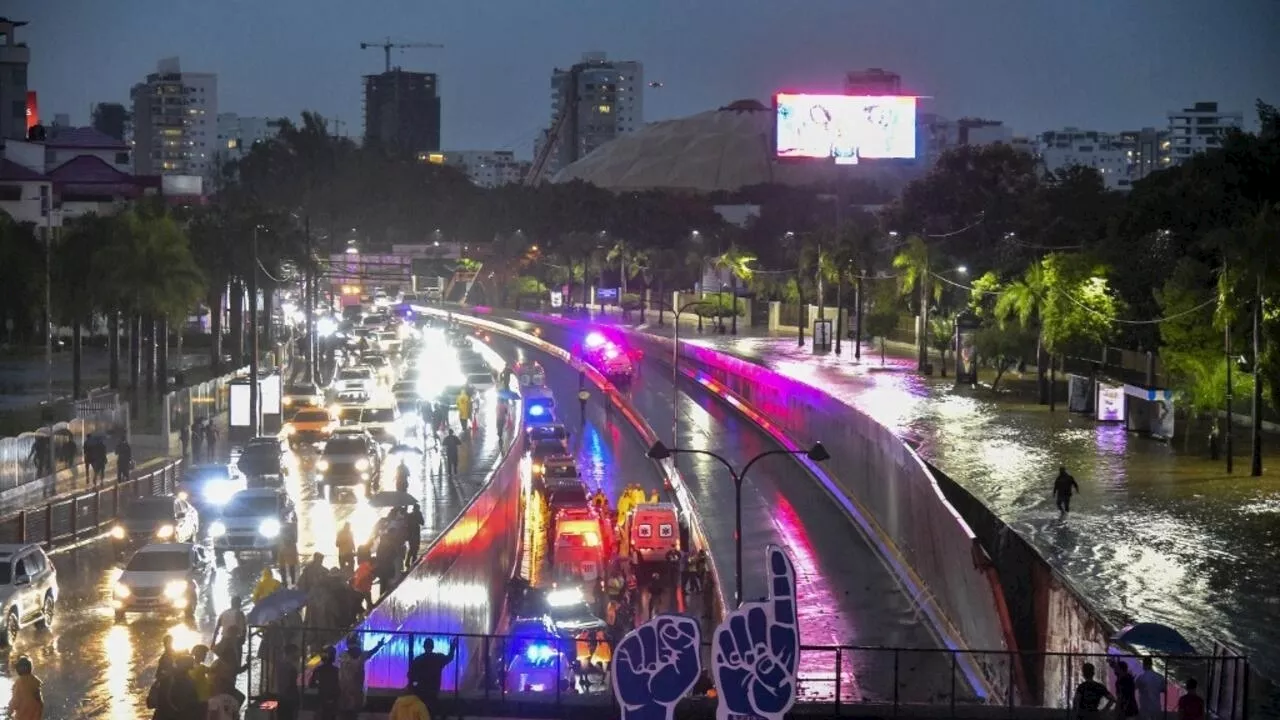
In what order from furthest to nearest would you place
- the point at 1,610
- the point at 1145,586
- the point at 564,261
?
1. the point at 564,261
2. the point at 1145,586
3. the point at 1,610

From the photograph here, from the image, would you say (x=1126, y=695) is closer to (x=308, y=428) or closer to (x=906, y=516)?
(x=906, y=516)

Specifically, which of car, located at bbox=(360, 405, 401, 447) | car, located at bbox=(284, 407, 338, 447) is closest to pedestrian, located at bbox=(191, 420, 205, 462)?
car, located at bbox=(284, 407, 338, 447)

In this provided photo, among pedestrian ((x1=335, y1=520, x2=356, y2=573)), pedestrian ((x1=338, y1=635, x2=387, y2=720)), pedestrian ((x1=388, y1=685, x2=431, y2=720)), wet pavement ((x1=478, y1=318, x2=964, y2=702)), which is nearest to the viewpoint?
pedestrian ((x1=388, y1=685, x2=431, y2=720))

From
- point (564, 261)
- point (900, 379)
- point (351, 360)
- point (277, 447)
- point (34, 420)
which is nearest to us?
point (277, 447)

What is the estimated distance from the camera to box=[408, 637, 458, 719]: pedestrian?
16.4 metres

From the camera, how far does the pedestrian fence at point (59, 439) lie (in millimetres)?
36625

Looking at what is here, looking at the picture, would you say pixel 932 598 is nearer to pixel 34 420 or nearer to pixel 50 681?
pixel 50 681

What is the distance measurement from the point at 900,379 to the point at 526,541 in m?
33.5

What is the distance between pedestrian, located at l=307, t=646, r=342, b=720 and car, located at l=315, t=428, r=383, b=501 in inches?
1042

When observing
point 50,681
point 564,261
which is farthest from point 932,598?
point 564,261

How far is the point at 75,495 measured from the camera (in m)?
33.2

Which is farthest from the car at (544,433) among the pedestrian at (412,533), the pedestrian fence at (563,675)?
the pedestrian fence at (563,675)

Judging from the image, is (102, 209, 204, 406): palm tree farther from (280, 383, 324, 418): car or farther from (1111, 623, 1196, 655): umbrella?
(1111, 623, 1196, 655): umbrella

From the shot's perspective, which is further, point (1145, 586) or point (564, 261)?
point (564, 261)
